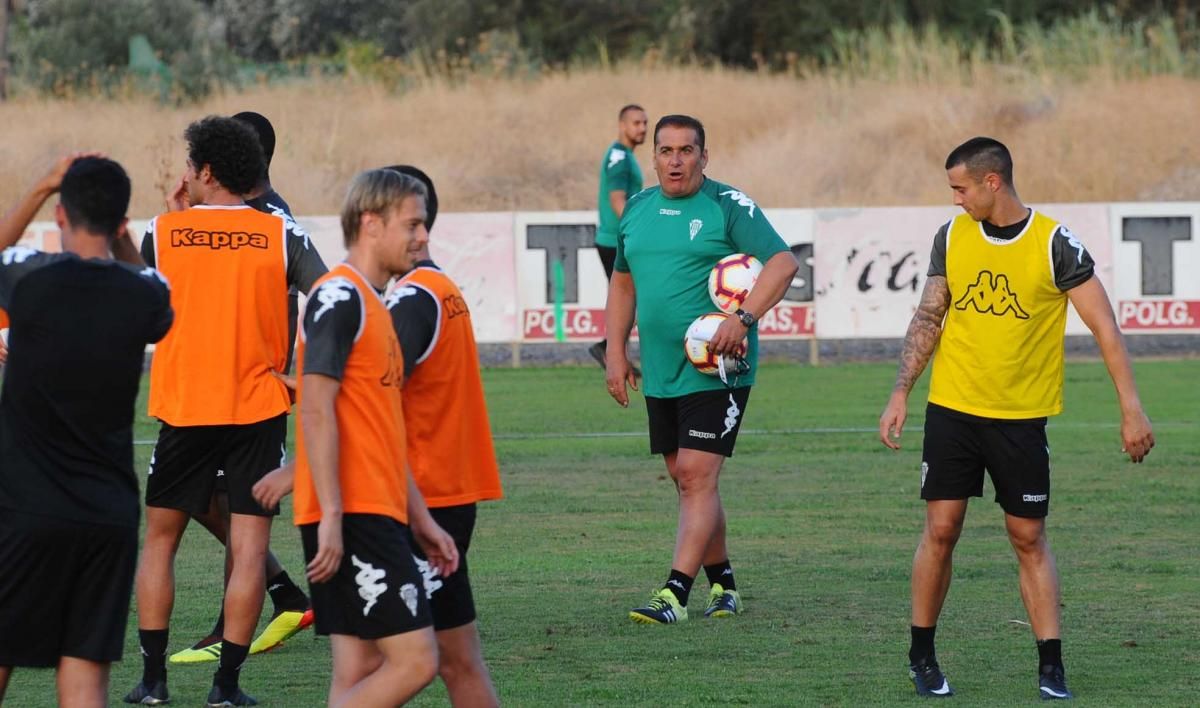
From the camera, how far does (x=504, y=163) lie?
3347 centimetres

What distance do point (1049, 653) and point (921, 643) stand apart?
466 mm

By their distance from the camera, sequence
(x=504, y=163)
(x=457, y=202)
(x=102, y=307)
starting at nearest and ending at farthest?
(x=102, y=307)
(x=457, y=202)
(x=504, y=163)

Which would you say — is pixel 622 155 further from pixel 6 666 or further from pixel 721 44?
pixel 721 44

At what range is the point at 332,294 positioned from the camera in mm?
5223

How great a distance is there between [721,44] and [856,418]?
96.3 feet

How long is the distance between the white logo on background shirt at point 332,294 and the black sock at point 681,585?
3715 millimetres

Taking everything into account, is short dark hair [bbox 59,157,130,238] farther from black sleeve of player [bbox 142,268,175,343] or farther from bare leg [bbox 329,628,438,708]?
bare leg [bbox 329,628,438,708]

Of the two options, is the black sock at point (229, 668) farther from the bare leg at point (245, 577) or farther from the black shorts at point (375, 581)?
the black shorts at point (375, 581)

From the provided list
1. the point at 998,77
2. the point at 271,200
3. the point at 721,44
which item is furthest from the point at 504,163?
the point at 271,200

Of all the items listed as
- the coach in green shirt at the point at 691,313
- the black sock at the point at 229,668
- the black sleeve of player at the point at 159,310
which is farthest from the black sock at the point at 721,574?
the black sleeve of player at the point at 159,310

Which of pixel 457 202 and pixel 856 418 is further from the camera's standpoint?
pixel 457 202

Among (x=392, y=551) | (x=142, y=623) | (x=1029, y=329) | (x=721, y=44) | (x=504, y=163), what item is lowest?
(x=142, y=623)

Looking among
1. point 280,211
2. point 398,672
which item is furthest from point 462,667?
point 280,211

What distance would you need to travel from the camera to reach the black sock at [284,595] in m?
8.17
